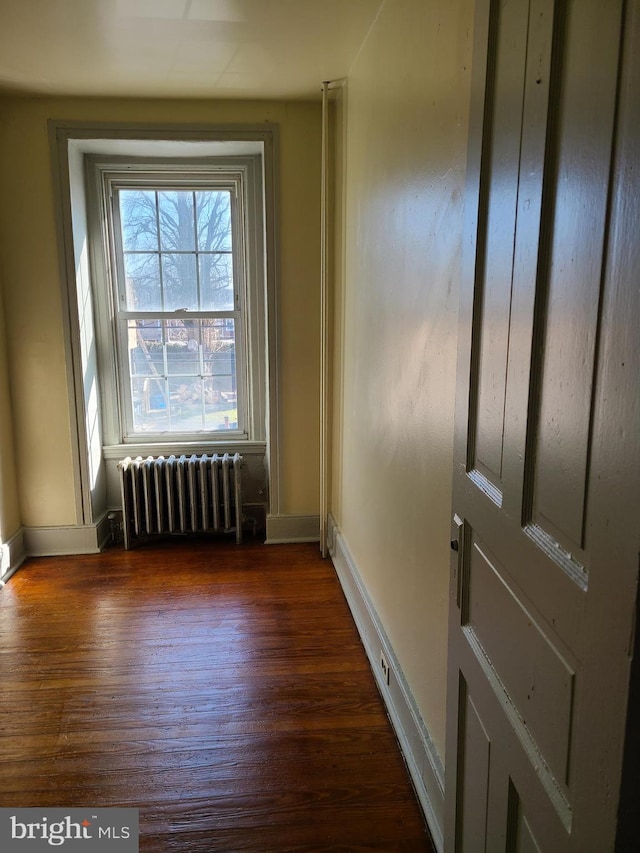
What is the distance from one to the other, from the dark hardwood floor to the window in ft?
3.82

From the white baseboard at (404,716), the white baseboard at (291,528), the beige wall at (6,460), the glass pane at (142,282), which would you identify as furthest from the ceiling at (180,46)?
the white baseboard at (291,528)

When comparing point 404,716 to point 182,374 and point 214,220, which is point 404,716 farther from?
point 214,220

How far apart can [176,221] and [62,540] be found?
7.14 ft

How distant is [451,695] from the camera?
1369 millimetres

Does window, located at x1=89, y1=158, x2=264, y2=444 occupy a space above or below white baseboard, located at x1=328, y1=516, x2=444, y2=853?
above

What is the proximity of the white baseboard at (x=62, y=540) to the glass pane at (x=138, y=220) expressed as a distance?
183cm

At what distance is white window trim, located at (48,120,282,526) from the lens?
11.4ft

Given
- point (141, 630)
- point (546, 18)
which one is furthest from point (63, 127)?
point (546, 18)

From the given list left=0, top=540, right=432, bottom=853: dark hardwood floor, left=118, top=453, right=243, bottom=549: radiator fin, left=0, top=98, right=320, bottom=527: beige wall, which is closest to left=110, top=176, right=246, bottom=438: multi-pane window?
left=118, top=453, right=243, bottom=549: radiator fin

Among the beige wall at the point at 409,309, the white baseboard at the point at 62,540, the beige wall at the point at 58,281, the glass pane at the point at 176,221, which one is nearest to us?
the beige wall at the point at 409,309

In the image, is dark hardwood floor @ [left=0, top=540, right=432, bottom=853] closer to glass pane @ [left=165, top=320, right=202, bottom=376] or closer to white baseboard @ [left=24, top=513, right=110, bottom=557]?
white baseboard @ [left=24, top=513, right=110, bottom=557]

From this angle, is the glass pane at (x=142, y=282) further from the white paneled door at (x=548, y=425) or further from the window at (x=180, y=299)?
the white paneled door at (x=548, y=425)

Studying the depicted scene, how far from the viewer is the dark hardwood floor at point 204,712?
1846 millimetres

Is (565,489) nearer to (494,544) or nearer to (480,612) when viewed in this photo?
(494,544)
